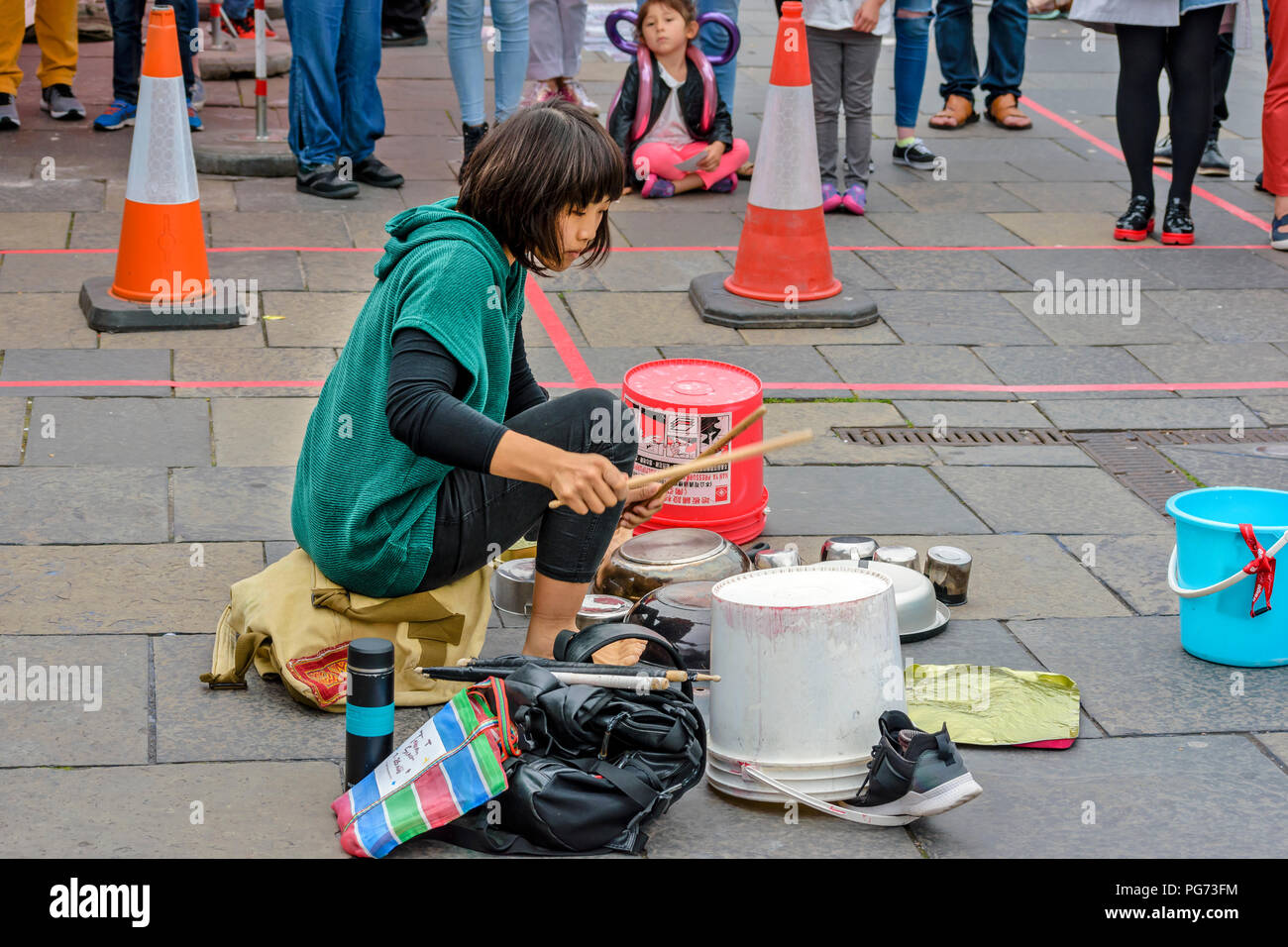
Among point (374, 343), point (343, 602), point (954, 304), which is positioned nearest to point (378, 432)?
point (374, 343)

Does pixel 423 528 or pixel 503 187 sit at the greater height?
pixel 503 187

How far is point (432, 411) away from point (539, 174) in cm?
53

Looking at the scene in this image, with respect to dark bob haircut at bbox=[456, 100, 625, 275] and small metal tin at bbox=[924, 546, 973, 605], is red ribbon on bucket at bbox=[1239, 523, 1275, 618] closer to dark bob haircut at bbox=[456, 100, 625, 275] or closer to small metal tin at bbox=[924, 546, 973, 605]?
small metal tin at bbox=[924, 546, 973, 605]

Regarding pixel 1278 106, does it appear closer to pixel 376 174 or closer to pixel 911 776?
pixel 376 174

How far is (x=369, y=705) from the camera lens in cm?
272

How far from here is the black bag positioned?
263 centimetres

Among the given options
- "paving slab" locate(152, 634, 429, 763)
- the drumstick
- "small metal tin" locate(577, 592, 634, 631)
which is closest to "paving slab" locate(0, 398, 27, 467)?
"paving slab" locate(152, 634, 429, 763)

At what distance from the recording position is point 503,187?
2.98m

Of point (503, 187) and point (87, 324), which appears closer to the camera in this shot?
point (503, 187)

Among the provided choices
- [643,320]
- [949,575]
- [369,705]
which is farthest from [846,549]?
[643,320]

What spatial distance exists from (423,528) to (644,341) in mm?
2500

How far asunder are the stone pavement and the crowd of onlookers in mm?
254

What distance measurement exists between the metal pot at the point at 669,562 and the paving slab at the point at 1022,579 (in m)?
0.35
